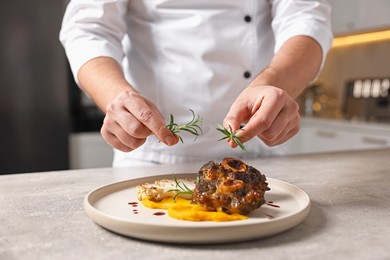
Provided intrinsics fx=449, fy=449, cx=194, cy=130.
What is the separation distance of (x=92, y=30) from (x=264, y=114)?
23.5 inches

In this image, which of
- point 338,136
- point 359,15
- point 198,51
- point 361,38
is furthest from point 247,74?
point 361,38

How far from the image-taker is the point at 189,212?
2.06ft

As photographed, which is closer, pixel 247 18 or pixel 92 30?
pixel 92 30

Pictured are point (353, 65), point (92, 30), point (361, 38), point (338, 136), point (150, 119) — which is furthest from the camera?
point (353, 65)

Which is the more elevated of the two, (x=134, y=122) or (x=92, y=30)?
(x=92, y=30)

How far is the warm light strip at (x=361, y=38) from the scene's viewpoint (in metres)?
3.27

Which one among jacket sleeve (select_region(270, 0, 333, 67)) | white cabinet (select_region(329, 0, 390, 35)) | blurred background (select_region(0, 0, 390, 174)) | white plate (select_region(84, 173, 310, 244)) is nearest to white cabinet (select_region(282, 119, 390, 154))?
blurred background (select_region(0, 0, 390, 174))

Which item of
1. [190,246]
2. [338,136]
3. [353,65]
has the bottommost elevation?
[338,136]

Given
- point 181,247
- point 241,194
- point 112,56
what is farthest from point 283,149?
point 181,247

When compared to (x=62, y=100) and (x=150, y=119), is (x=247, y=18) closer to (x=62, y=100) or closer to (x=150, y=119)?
(x=150, y=119)

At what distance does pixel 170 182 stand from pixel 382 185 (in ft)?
1.48

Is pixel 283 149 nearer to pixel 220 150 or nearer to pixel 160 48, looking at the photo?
pixel 220 150

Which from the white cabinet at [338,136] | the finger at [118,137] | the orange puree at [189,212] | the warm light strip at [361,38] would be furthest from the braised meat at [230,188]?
the warm light strip at [361,38]

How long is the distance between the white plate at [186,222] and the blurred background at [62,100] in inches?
86.0
